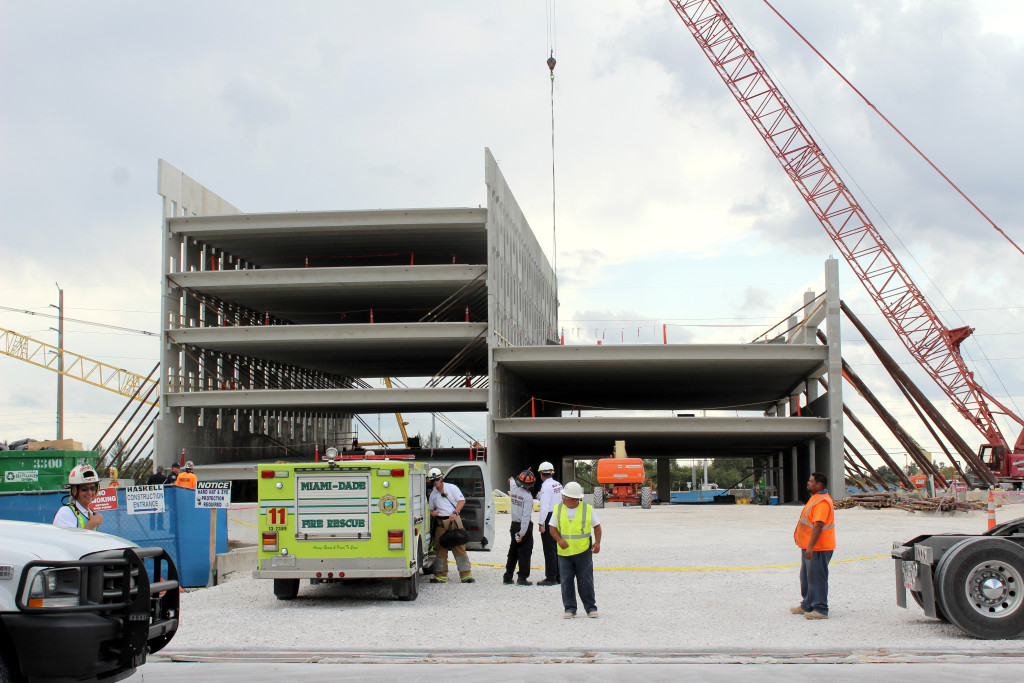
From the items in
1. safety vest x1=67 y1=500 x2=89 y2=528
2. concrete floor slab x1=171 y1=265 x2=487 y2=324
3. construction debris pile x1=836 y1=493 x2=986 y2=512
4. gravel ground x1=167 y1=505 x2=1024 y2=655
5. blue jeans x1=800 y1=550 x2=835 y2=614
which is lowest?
construction debris pile x1=836 y1=493 x2=986 y2=512

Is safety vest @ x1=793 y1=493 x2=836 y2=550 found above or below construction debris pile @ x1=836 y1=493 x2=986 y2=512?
above

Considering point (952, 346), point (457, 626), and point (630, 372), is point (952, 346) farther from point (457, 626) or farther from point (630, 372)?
point (457, 626)

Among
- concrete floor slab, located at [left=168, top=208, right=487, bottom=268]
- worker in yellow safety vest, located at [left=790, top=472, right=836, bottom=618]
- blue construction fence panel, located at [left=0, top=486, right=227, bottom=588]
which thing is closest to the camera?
worker in yellow safety vest, located at [left=790, top=472, right=836, bottom=618]

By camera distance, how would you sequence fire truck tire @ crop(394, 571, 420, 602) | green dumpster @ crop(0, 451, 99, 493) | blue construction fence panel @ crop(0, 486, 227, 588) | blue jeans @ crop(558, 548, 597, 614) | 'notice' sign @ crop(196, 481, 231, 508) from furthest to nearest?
green dumpster @ crop(0, 451, 99, 493)
'notice' sign @ crop(196, 481, 231, 508)
blue construction fence panel @ crop(0, 486, 227, 588)
fire truck tire @ crop(394, 571, 420, 602)
blue jeans @ crop(558, 548, 597, 614)

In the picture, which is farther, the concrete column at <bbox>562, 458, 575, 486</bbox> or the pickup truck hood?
the concrete column at <bbox>562, 458, 575, 486</bbox>

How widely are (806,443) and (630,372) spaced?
36.5ft

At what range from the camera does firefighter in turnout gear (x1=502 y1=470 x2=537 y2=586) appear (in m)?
14.4

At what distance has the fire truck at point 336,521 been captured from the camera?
12352mm

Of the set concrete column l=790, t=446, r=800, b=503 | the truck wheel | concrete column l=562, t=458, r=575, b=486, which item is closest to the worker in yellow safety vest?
the truck wheel

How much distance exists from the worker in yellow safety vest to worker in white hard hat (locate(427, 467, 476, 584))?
5.41m

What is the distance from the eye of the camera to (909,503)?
114 feet

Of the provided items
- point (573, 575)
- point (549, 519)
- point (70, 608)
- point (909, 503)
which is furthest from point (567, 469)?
point (70, 608)

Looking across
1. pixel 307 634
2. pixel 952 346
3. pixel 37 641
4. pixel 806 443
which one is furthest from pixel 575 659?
pixel 952 346

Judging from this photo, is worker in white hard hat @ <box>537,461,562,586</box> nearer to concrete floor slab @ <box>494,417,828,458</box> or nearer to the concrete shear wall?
the concrete shear wall
